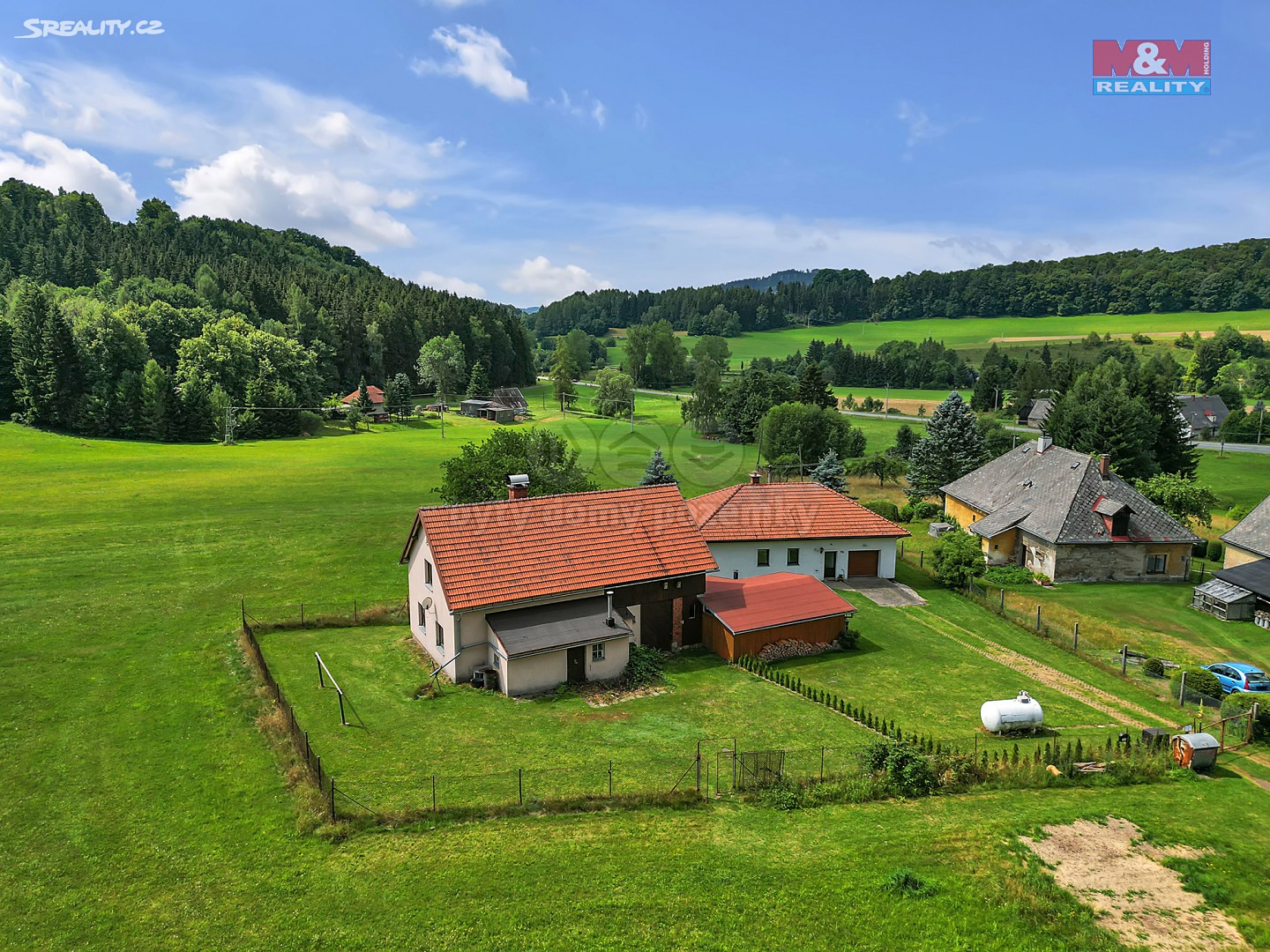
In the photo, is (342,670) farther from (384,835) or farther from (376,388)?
(376,388)

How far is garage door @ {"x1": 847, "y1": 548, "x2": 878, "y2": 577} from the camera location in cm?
4153

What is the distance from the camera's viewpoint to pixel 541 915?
44.9 ft

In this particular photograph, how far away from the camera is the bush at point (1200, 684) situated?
1023 inches

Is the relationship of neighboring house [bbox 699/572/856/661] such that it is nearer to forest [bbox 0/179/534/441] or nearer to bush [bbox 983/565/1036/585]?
bush [bbox 983/565/1036/585]

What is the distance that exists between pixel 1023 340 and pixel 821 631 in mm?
170803

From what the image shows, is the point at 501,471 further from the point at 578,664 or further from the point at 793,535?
the point at 793,535

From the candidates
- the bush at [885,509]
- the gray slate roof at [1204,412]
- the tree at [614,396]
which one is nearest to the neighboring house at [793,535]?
the bush at [885,509]

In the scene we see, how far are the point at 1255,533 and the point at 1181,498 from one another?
9.46m

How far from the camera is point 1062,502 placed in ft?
146

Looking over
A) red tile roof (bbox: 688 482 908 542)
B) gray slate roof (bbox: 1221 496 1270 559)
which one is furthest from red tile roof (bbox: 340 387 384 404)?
gray slate roof (bbox: 1221 496 1270 559)

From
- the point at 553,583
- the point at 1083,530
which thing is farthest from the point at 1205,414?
the point at 553,583

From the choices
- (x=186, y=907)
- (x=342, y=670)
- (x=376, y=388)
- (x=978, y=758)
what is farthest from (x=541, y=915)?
(x=376, y=388)

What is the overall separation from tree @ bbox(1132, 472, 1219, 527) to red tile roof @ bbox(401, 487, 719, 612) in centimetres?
3642

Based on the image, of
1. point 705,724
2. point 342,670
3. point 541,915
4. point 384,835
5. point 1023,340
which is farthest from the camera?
point 1023,340
